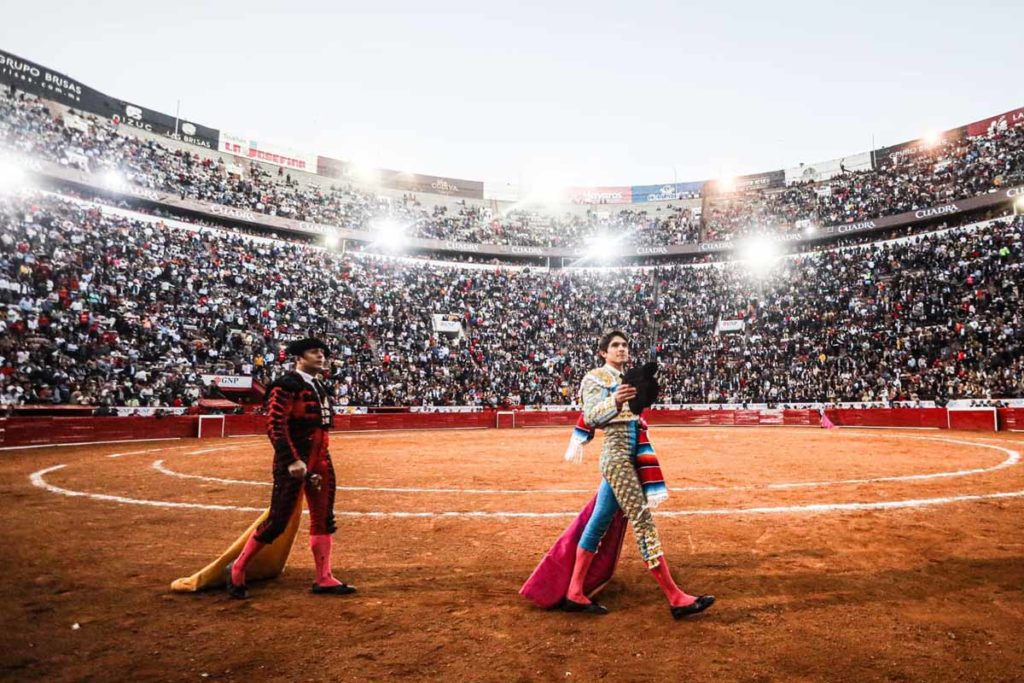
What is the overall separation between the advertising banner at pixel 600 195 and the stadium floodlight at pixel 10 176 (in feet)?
128

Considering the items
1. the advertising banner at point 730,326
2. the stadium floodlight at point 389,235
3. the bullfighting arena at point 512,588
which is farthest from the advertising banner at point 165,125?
the advertising banner at point 730,326

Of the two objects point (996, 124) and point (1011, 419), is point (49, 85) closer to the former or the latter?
point (1011, 419)

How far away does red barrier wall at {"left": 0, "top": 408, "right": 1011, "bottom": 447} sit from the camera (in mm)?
16469

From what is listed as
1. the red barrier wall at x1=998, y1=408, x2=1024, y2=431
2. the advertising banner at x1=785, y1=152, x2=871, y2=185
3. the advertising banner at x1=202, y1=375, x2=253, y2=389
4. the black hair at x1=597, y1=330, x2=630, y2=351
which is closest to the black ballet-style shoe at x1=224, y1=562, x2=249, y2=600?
the black hair at x1=597, y1=330, x2=630, y2=351

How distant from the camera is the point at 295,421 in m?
4.32

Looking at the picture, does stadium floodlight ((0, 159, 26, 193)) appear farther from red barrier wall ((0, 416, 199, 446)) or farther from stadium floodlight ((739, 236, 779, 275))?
stadium floodlight ((739, 236, 779, 275))

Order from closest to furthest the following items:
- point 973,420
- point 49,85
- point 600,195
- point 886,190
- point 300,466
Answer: point 300,466 → point 973,420 → point 49,85 → point 886,190 → point 600,195

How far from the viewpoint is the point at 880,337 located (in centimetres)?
2747

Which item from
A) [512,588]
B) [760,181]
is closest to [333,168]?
[760,181]

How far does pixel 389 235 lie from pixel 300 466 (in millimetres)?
38109

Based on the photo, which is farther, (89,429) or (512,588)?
(89,429)

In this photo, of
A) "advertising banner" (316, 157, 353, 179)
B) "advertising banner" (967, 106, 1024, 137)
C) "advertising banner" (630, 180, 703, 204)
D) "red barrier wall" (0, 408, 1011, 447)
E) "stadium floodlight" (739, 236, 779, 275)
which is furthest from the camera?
"advertising banner" (630, 180, 703, 204)

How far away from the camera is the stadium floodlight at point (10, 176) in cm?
2495

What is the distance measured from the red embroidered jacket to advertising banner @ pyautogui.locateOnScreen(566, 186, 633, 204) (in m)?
49.9
